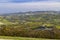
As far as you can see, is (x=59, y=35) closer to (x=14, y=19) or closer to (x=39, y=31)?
(x=39, y=31)

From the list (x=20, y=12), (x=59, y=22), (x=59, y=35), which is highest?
(x=20, y=12)

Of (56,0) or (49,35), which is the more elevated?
(56,0)

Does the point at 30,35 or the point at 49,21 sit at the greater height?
the point at 49,21

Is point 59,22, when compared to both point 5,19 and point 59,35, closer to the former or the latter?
point 59,35

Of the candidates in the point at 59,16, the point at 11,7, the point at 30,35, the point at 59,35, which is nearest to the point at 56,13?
the point at 59,16

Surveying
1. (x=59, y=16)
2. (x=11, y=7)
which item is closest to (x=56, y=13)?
(x=59, y=16)

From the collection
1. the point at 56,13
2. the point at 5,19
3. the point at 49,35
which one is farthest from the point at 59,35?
the point at 5,19

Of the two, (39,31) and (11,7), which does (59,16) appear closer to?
Answer: (39,31)
